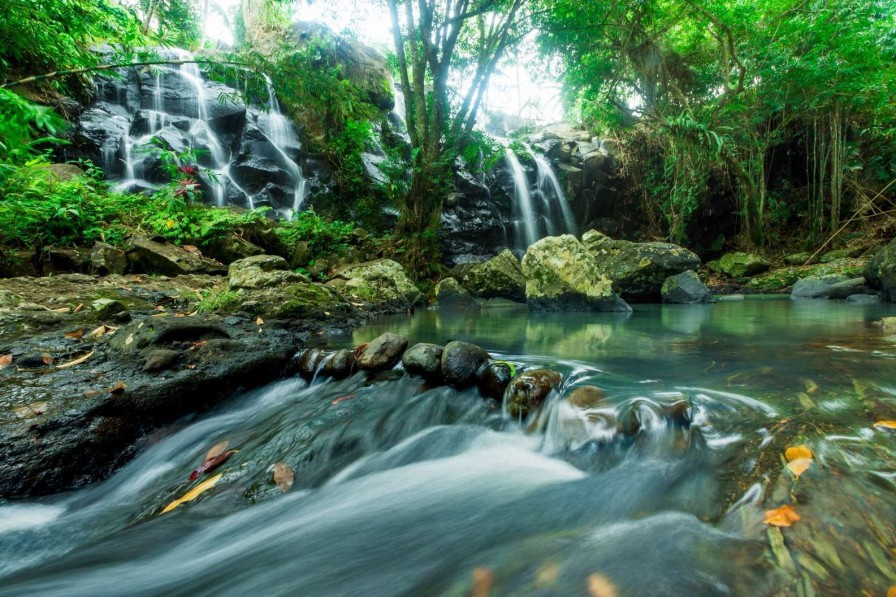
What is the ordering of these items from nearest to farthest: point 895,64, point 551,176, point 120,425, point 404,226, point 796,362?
point 120,425 → point 796,362 → point 404,226 → point 895,64 → point 551,176

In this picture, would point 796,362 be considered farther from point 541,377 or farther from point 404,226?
point 404,226

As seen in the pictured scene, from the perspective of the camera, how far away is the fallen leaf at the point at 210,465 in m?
2.07

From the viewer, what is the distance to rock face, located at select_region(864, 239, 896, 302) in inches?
250

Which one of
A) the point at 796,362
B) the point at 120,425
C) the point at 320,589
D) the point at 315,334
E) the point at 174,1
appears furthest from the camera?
the point at 174,1

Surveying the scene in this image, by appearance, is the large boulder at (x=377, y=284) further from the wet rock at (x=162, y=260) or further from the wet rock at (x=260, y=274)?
the wet rock at (x=162, y=260)

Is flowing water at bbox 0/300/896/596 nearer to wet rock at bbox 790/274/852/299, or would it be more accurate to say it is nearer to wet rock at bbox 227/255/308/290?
wet rock at bbox 227/255/308/290

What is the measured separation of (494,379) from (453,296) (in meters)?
5.89

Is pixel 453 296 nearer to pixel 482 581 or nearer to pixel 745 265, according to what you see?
pixel 482 581

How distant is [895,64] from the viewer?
9.91 meters

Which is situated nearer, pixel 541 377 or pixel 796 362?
pixel 541 377

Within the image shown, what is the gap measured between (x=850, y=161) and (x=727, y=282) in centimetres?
531

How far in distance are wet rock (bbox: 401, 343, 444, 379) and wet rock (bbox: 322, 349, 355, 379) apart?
0.52 metres

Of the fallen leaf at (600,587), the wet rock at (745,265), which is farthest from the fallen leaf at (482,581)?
the wet rock at (745,265)

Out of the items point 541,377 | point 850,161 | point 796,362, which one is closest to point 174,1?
point 541,377
